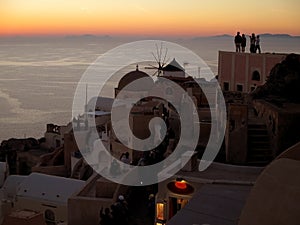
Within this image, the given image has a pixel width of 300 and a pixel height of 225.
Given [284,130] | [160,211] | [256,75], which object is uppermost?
[256,75]

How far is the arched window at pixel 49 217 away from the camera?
46.2 feet

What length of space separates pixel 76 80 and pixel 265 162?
70.3m

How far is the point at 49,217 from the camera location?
1432 cm

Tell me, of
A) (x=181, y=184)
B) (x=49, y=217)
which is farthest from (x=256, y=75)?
(x=181, y=184)

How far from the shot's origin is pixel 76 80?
261ft

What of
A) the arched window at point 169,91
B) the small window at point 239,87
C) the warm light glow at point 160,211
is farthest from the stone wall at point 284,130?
the small window at point 239,87

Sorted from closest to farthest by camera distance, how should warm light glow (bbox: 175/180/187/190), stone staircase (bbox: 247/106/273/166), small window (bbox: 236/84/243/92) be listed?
warm light glow (bbox: 175/180/187/190) < stone staircase (bbox: 247/106/273/166) < small window (bbox: 236/84/243/92)

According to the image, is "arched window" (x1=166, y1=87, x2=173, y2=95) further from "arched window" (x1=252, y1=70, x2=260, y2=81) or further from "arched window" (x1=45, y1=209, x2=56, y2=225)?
"arched window" (x1=45, y1=209, x2=56, y2=225)

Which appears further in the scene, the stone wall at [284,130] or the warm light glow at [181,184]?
the stone wall at [284,130]

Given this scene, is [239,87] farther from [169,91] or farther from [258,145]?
[258,145]

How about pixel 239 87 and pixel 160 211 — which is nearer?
pixel 160 211

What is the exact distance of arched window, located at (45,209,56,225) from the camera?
14.1m

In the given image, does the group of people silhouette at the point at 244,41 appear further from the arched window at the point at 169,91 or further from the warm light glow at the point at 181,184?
the warm light glow at the point at 181,184

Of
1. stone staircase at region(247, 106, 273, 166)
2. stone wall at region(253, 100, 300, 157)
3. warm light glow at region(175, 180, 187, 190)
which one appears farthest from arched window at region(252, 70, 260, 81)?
warm light glow at region(175, 180, 187, 190)
